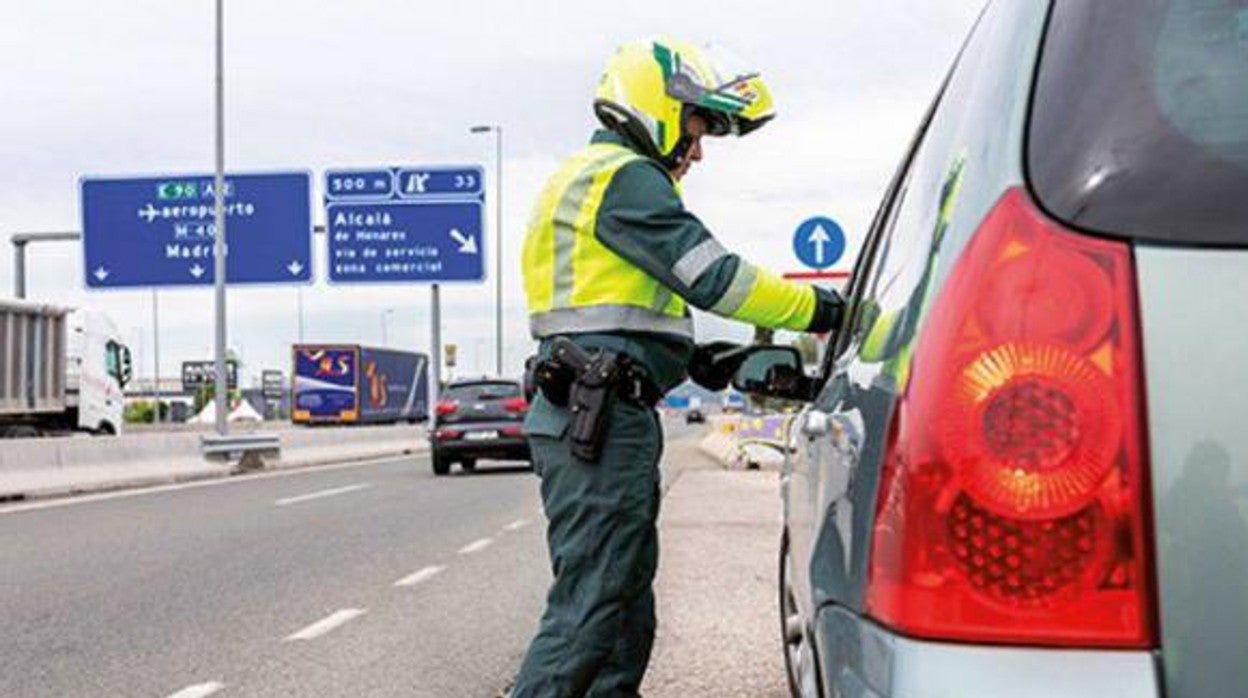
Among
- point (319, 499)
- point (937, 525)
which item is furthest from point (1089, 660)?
point (319, 499)

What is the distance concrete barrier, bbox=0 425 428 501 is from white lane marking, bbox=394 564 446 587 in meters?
8.80

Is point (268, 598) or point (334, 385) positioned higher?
point (334, 385)

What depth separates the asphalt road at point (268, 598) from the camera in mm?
5797

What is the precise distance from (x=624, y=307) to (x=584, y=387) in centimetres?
23

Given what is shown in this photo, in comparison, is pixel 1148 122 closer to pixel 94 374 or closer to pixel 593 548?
pixel 593 548

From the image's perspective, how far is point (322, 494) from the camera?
16.7m

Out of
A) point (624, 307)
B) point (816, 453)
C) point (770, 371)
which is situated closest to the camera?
point (816, 453)

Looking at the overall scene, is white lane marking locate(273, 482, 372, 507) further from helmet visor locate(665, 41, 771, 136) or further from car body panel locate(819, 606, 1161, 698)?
car body panel locate(819, 606, 1161, 698)

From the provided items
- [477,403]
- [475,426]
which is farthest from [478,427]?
[477,403]

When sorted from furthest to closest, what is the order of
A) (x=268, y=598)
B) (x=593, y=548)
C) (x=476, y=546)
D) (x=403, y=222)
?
(x=403, y=222) < (x=476, y=546) < (x=268, y=598) < (x=593, y=548)

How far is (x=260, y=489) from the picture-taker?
706 inches

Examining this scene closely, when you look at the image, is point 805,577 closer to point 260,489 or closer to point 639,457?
point 639,457

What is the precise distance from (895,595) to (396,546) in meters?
9.39

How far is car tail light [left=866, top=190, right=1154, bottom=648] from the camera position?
153 cm
